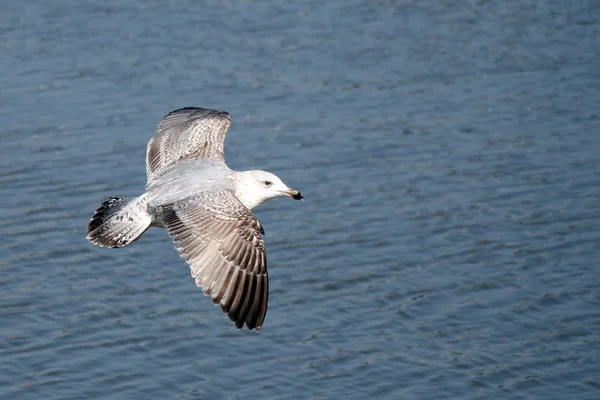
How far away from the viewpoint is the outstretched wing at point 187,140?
32.5 feet

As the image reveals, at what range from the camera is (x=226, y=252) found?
7.99m

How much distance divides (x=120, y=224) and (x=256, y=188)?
3.64 feet

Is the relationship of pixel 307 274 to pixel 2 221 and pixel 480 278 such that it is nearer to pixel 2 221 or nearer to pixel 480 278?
pixel 480 278

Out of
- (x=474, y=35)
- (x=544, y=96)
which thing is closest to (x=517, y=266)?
(x=544, y=96)

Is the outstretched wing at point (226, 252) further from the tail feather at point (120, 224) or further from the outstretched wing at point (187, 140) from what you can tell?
the outstretched wing at point (187, 140)

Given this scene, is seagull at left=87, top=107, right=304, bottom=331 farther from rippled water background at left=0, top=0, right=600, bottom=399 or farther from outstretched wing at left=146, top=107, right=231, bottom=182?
rippled water background at left=0, top=0, right=600, bottom=399

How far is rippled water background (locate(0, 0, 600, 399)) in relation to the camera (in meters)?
10.4

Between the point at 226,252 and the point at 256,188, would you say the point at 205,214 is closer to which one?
the point at 226,252

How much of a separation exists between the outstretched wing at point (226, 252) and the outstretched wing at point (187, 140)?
1.52 m

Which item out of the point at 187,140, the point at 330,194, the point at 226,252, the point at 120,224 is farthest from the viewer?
the point at 330,194

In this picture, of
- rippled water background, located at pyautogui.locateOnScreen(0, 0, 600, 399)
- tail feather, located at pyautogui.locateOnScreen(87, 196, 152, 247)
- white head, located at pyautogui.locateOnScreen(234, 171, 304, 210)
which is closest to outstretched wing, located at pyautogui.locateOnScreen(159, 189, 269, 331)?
tail feather, located at pyautogui.locateOnScreen(87, 196, 152, 247)

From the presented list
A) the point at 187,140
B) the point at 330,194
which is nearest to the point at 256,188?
the point at 187,140

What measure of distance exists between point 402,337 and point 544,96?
246 inches

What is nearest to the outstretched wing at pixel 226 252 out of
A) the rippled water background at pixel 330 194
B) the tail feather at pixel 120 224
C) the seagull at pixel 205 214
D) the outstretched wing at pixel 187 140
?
the seagull at pixel 205 214
